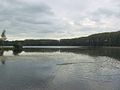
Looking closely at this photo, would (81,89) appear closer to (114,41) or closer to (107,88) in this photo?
(107,88)

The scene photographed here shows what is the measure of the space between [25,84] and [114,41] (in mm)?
172822

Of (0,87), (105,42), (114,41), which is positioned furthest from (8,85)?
(105,42)

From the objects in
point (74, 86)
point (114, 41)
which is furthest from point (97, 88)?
point (114, 41)

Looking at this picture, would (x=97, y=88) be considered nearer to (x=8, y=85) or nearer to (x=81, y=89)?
(x=81, y=89)

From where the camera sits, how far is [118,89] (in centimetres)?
1728

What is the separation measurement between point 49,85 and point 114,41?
17234 cm

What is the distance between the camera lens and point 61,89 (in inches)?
675

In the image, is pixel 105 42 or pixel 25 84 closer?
pixel 25 84

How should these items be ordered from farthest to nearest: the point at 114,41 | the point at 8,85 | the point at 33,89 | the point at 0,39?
the point at 114,41 < the point at 0,39 < the point at 8,85 < the point at 33,89

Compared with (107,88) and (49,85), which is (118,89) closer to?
(107,88)

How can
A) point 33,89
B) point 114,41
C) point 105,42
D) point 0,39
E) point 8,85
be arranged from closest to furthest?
point 33,89, point 8,85, point 0,39, point 114,41, point 105,42

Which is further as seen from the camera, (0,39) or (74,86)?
(0,39)

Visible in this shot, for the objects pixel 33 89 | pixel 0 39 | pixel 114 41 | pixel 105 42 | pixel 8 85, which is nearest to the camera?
pixel 33 89

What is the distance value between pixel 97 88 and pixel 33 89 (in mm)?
5092
